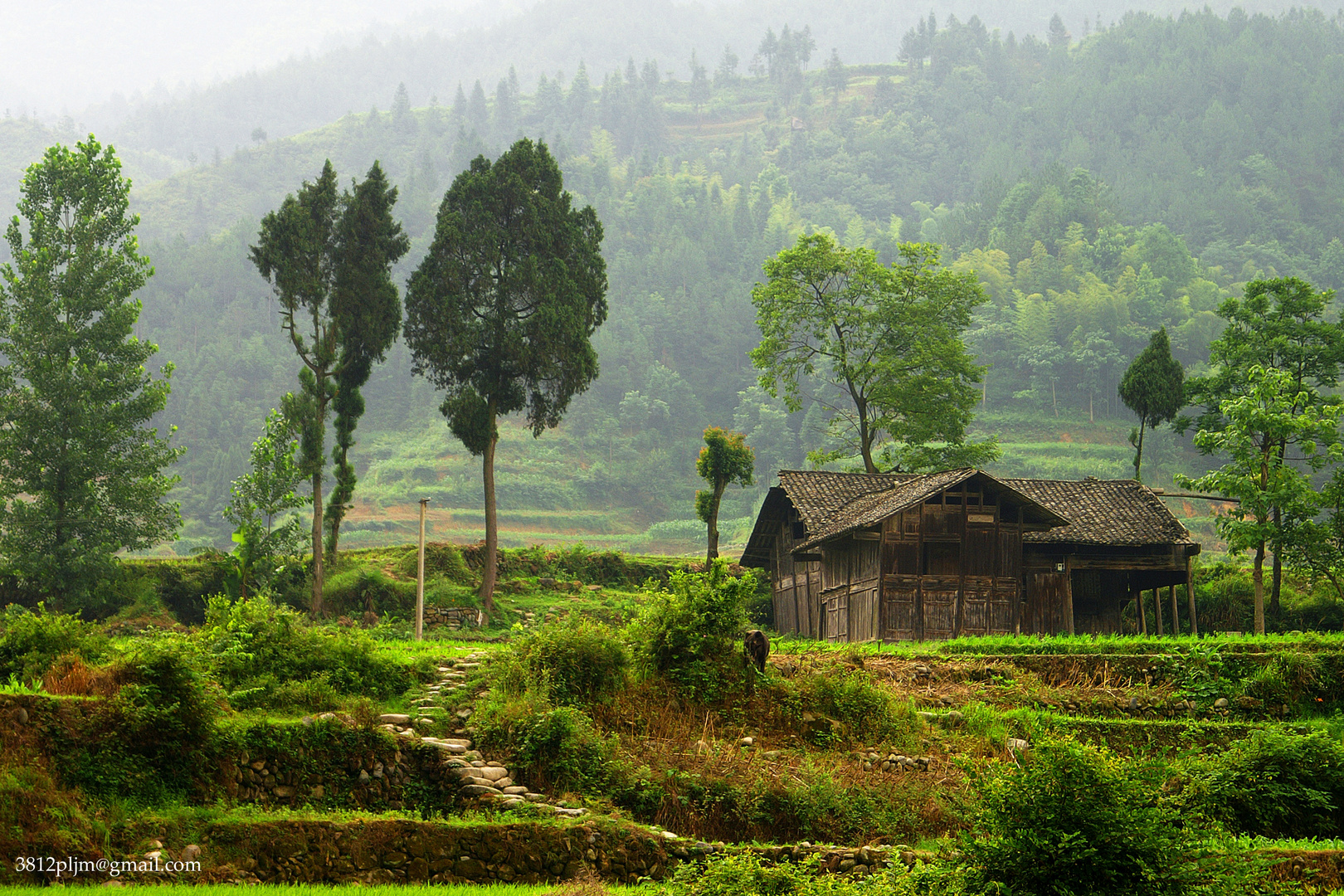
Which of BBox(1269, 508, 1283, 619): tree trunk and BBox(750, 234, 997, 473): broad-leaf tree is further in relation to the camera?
BBox(750, 234, 997, 473): broad-leaf tree

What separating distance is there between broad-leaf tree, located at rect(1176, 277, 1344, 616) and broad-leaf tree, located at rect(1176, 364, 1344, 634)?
266 centimetres

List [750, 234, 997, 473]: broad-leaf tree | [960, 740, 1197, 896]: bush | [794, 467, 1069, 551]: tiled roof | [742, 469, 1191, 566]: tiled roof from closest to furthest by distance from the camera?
[960, 740, 1197, 896]: bush, [794, 467, 1069, 551]: tiled roof, [742, 469, 1191, 566]: tiled roof, [750, 234, 997, 473]: broad-leaf tree

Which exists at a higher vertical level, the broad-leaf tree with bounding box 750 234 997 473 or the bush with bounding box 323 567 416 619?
the broad-leaf tree with bounding box 750 234 997 473

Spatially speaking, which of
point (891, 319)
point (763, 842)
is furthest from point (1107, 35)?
point (763, 842)

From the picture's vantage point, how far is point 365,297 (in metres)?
35.8

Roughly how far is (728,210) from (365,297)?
401 feet

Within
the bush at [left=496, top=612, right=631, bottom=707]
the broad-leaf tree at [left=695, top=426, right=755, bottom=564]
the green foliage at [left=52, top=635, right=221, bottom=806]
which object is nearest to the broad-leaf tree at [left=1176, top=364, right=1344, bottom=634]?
the broad-leaf tree at [left=695, top=426, right=755, bottom=564]

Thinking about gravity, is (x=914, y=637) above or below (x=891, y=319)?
below

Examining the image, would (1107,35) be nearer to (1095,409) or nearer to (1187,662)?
(1095,409)

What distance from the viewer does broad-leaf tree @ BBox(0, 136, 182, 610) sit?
32125 mm

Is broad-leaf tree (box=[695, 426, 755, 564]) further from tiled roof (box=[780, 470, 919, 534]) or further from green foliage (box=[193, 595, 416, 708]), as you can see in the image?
green foliage (box=[193, 595, 416, 708])

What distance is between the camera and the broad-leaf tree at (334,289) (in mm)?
34500

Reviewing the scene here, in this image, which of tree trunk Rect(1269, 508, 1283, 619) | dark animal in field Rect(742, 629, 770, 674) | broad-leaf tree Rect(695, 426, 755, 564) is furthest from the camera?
broad-leaf tree Rect(695, 426, 755, 564)

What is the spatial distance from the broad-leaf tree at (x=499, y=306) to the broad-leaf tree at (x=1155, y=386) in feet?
64.7
